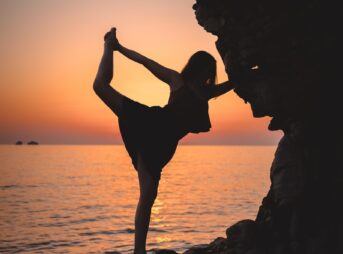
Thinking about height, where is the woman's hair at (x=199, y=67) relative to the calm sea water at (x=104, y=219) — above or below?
above

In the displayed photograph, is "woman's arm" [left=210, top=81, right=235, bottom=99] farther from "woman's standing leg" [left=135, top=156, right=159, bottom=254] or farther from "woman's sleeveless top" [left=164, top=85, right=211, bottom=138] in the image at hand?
"woman's standing leg" [left=135, top=156, right=159, bottom=254]

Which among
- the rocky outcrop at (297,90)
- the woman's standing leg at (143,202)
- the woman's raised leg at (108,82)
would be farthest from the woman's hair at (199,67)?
the rocky outcrop at (297,90)

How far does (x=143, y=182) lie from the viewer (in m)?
5.43

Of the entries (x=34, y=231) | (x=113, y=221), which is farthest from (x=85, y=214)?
(x=34, y=231)

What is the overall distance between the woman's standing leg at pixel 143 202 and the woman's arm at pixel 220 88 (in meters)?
1.52

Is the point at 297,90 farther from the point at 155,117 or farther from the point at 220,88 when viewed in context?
the point at 155,117

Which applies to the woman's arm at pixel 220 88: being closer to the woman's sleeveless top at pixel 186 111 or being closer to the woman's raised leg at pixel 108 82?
the woman's sleeveless top at pixel 186 111

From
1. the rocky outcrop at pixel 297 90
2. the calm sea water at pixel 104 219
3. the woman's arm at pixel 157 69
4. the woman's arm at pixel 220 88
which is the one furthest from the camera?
the calm sea water at pixel 104 219

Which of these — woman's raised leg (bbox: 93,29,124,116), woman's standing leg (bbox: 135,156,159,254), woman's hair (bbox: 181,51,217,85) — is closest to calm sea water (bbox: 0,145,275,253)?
woman's standing leg (bbox: 135,156,159,254)

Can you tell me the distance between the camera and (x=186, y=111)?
18.1ft

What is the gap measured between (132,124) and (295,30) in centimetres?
465

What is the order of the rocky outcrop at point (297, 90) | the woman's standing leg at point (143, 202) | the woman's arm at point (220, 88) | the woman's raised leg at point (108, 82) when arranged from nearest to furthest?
1. the woman's raised leg at point (108, 82)
2. the woman's standing leg at point (143, 202)
3. the woman's arm at point (220, 88)
4. the rocky outcrop at point (297, 90)

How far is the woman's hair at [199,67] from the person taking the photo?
5.51m

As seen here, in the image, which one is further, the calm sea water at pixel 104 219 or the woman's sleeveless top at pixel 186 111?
the calm sea water at pixel 104 219
